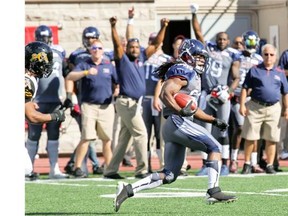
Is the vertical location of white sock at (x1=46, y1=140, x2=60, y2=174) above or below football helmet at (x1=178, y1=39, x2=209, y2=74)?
below

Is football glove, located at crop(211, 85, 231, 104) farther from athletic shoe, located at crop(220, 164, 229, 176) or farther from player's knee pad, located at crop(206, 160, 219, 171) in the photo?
player's knee pad, located at crop(206, 160, 219, 171)

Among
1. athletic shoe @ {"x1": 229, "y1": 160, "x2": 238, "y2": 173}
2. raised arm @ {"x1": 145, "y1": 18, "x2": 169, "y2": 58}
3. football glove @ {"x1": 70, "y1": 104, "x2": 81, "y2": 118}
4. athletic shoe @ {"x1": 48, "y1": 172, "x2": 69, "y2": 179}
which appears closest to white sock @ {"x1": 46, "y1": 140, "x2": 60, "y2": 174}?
athletic shoe @ {"x1": 48, "y1": 172, "x2": 69, "y2": 179}

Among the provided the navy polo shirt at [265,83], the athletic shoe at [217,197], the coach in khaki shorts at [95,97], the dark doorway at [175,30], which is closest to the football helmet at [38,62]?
the athletic shoe at [217,197]

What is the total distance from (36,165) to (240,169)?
3710 mm

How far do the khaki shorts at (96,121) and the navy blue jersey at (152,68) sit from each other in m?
0.74

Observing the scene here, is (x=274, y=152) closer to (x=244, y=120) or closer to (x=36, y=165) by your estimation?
(x=244, y=120)

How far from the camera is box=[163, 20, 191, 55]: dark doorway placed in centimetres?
2131

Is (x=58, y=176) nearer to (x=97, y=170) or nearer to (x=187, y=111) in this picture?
(x=97, y=170)

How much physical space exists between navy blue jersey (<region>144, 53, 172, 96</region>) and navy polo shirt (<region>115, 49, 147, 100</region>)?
736 mm

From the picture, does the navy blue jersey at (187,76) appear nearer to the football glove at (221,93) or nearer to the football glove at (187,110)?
the football glove at (187,110)

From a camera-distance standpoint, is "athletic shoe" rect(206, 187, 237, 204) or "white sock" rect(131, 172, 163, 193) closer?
"athletic shoe" rect(206, 187, 237, 204)

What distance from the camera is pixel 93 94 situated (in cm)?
1436

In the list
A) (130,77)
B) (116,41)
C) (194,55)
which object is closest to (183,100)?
(194,55)
